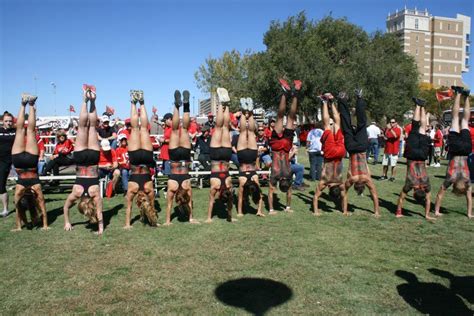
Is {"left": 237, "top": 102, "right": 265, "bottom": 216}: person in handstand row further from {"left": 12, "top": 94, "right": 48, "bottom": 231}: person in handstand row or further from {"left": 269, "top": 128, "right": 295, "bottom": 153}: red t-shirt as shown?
{"left": 12, "top": 94, "right": 48, "bottom": 231}: person in handstand row

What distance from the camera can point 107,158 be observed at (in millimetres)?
10711

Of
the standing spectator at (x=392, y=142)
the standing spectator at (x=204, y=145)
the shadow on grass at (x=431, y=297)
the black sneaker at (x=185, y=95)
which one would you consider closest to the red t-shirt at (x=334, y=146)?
the black sneaker at (x=185, y=95)

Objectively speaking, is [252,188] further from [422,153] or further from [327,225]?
[422,153]

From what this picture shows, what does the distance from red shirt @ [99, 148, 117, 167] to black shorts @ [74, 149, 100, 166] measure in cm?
361

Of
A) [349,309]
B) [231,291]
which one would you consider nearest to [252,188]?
[231,291]

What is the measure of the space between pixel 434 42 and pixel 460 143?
301ft

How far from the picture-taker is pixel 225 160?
7.91 meters

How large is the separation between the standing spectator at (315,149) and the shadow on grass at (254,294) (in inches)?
307

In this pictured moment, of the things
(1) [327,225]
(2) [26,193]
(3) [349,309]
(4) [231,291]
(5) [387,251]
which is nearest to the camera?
(3) [349,309]

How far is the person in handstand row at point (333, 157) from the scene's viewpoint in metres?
8.32

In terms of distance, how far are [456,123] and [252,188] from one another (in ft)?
14.6

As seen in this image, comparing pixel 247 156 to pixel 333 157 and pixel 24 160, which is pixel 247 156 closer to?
pixel 333 157

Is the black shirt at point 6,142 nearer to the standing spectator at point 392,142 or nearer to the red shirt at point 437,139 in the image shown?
the standing spectator at point 392,142

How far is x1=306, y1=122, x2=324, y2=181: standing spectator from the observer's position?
483 inches
